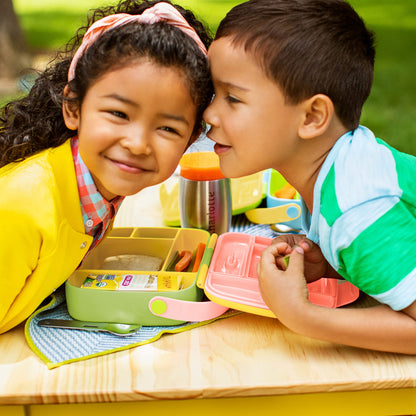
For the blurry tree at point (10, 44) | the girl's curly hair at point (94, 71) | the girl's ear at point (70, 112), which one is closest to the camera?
the girl's curly hair at point (94, 71)

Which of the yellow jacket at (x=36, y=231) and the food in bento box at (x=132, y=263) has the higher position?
the yellow jacket at (x=36, y=231)

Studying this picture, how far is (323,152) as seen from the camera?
35.8 inches

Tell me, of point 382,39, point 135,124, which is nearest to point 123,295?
point 135,124

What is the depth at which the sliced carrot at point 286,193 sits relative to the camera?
4.73ft

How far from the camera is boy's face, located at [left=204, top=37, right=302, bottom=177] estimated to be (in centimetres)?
87

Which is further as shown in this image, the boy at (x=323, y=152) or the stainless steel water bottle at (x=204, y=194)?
the stainless steel water bottle at (x=204, y=194)

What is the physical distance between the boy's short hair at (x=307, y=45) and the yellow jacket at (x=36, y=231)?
398mm

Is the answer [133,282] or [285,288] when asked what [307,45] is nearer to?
[285,288]

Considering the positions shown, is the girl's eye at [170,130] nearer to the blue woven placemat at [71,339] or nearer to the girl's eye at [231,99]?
the girl's eye at [231,99]

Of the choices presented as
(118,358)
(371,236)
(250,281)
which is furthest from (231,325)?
(371,236)

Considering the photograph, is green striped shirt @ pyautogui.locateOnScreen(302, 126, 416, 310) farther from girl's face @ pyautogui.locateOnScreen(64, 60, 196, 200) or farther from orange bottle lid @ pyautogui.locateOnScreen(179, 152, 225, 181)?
orange bottle lid @ pyautogui.locateOnScreen(179, 152, 225, 181)

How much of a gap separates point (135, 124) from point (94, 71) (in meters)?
0.12

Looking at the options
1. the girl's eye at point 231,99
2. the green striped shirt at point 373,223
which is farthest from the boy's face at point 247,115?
the green striped shirt at point 373,223

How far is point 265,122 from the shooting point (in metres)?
0.88
